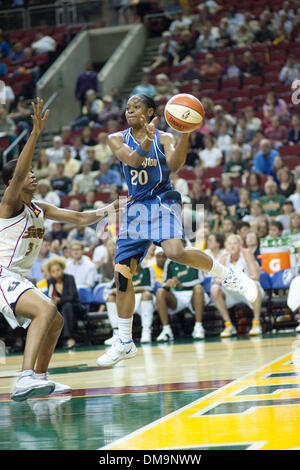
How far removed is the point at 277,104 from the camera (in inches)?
580

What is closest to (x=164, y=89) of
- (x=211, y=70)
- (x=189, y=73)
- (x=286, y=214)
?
(x=189, y=73)

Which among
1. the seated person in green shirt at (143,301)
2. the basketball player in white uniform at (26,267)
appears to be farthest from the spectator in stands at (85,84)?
the basketball player in white uniform at (26,267)

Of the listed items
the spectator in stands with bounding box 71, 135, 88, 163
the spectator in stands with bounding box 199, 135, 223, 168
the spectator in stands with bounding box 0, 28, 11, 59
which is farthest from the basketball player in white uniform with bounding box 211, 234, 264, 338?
the spectator in stands with bounding box 0, 28, 11, 59

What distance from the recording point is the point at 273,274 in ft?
33.9

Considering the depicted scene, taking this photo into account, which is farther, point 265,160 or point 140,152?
point 265,160

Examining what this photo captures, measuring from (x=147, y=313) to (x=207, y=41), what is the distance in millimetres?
9514

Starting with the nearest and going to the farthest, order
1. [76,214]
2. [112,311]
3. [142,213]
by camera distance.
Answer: [76,214] < [142,213] < [112,311]

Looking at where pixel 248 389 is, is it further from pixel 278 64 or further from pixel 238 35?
pixel 238 35

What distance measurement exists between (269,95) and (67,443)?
1200 centimetres

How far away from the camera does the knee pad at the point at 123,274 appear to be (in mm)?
5969

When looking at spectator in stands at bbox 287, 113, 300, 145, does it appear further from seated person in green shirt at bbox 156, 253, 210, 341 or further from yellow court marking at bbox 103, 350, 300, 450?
yellow court marking at bbox 103, 350, 300, 450

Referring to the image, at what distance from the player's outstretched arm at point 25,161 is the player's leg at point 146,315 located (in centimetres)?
557

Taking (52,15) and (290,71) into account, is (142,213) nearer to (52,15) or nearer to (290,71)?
(290,71)
